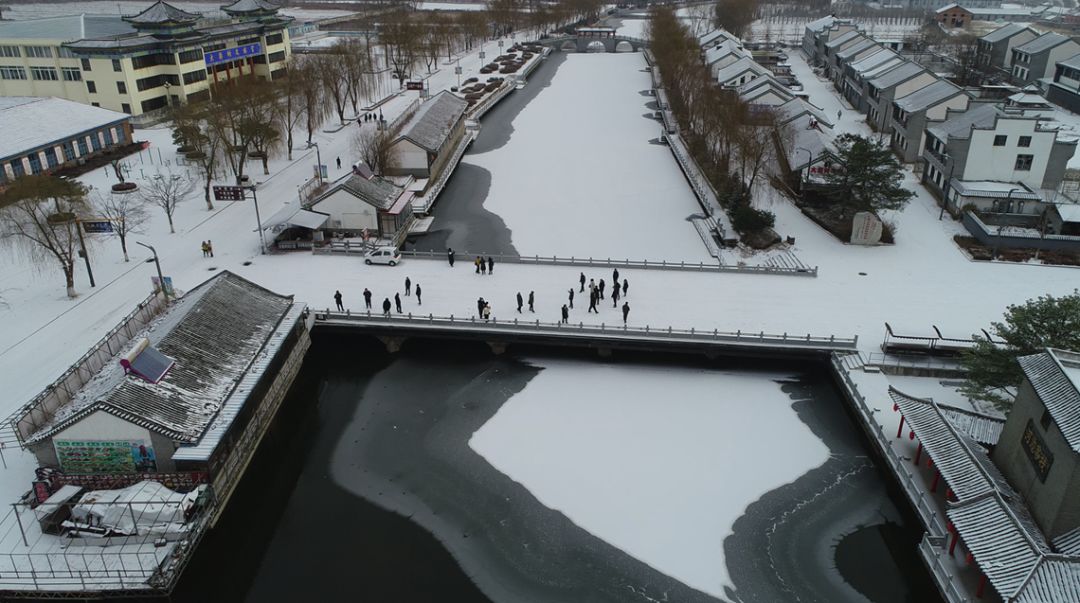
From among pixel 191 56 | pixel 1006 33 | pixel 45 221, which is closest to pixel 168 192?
pixel 45 221

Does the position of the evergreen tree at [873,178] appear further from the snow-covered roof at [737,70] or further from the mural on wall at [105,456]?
the mural on wall at [105,456]

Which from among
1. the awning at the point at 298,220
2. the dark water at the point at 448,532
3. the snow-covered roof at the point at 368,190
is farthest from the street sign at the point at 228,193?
the dark water at the point at 448,532

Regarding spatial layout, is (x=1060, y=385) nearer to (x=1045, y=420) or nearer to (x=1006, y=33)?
(x=1045, y=420)

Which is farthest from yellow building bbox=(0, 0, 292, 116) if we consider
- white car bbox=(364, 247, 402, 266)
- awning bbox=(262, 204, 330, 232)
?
white car bbox=(364, 247, 402, 266)

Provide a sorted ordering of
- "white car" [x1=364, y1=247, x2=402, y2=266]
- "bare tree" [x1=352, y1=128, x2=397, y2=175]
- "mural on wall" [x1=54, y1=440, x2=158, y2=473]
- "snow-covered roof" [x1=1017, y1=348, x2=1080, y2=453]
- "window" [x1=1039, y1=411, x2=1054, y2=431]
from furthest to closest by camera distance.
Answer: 1. "bare tree" [x1=352, y1=128, x2=397, y2=175]
2. "white car" [x1=364, y1=247, x2=402, y2=266]
3. "mural on wall" [x1=54, y1=440, x2=158, y2=473]
4. "window" [x1=1039, y1=411, x2=1054, y2=431]
5. "snow-covered roof" [x1=1017, y1=348, x2=1080, y2=453]

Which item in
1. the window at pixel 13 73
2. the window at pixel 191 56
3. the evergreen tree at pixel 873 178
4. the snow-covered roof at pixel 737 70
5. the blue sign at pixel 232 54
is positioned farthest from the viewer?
the snow-covered roof at pixel 737 70

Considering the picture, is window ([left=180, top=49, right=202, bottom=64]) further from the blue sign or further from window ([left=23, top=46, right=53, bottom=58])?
window ([left=23, top=46, right=53, bottom=58])
